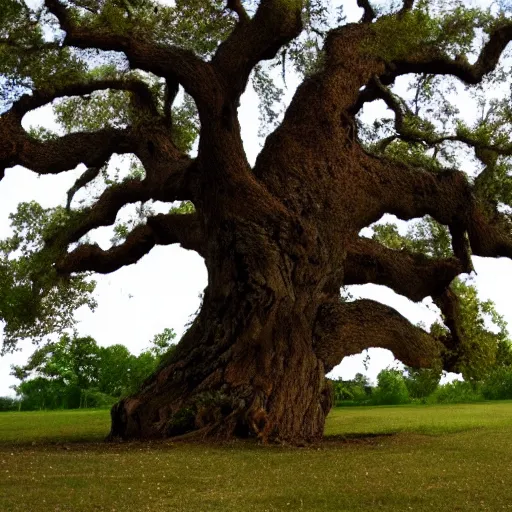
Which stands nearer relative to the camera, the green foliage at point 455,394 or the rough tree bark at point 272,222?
the rough tree bark at point 272,222

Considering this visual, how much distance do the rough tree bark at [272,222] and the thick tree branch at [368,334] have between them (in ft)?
0.08

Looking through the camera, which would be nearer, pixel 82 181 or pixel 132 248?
pixel 132 248

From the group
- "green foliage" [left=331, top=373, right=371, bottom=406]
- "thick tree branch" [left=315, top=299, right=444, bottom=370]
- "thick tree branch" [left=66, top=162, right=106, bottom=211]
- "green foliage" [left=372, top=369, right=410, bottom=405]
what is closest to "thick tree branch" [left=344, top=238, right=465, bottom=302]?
"thick tree branch" [left=315, top=299, right=444, bottom=370]

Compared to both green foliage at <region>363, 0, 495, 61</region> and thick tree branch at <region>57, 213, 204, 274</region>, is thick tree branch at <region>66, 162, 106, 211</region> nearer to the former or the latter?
thick tree branch at <region>57, 213, 204, 274</region>

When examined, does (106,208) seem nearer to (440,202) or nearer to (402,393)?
(440,202)

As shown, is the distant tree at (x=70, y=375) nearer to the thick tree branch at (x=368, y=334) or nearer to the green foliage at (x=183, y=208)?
the green foliage at (x=183, y=208)

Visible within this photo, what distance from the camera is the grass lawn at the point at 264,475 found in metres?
5.75

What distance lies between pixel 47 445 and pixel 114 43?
6704 millimetres

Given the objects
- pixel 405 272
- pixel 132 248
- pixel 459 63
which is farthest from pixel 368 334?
pixel 459 63

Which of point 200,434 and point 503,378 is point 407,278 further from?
point 503,378

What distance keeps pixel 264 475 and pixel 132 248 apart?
25.3 feet

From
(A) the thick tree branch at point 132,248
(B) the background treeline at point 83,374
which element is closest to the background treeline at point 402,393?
(B) the background treeline at point 83,374

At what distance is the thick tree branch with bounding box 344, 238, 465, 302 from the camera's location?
13.1m

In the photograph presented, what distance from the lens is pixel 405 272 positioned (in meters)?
13.3
